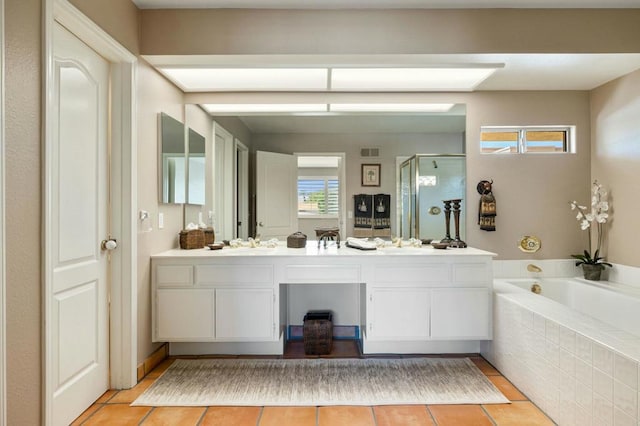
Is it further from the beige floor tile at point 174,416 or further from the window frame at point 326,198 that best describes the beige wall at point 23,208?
the window frame at point 326,198

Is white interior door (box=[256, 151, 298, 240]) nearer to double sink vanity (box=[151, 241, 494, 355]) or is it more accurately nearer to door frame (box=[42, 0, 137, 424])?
double sink vanity (box=[151, 241, 494, 355])

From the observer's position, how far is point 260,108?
10.1 ft

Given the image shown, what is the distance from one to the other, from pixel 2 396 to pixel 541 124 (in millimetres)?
4014

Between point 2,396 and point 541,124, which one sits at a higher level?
point 541,124

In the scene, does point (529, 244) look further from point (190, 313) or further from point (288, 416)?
point (190, 313)

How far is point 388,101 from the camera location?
298cm

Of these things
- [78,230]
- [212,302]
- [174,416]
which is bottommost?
[174,416]

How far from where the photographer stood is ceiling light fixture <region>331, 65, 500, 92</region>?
8.48 ft

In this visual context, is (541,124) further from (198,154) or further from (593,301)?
(198,154)

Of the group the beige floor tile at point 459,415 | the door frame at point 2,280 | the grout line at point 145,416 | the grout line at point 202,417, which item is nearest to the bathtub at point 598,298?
the beige floor tile at point 459,415

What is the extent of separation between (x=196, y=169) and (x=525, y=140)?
3.03 m

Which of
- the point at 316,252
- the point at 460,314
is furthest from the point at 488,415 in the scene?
the point at 316,252

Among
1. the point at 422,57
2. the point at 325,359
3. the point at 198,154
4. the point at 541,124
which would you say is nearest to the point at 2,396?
the point at 325,359

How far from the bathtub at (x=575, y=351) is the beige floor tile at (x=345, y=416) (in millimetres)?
1033
